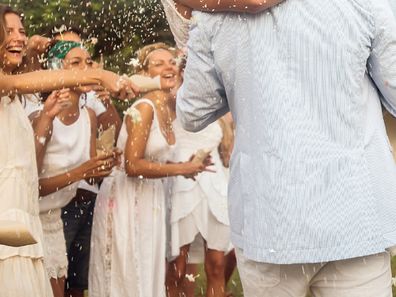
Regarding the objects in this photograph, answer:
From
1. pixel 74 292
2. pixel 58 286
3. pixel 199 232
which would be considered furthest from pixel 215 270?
pixel 58 286

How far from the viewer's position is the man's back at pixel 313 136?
11.5ft

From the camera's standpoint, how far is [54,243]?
21.6ft

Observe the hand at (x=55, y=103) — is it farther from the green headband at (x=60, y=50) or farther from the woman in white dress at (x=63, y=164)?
the green headband at (x=60, y=50)

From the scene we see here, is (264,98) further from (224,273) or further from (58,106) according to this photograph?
(224,273)

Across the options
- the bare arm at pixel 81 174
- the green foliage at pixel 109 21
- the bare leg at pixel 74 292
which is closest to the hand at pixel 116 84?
the bare arm at pixel 81 174

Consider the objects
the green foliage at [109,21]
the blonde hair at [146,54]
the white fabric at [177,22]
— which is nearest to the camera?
the white fabric at [177,22]

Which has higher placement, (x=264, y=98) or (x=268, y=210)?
(x=264, y=98)

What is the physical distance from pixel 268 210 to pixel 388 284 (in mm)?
474

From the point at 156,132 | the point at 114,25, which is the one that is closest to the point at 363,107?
the point at 156,132

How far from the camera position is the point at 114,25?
11.1 meters

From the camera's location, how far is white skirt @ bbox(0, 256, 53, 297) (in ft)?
17.0

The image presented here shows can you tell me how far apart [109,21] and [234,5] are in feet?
24.7

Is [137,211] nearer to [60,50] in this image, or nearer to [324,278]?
[60,50]

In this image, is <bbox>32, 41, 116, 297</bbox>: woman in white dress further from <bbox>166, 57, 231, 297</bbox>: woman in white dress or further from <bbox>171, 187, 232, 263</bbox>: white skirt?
<bbox>171, 187, 232, 263</bbox>: white skirt
